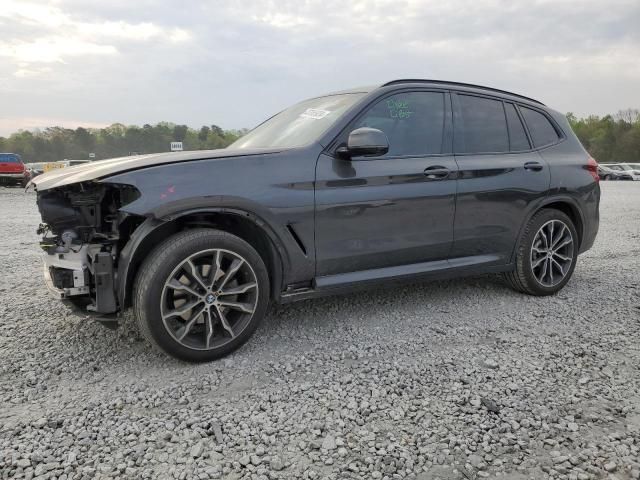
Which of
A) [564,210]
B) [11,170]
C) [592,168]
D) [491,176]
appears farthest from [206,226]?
[11,170]

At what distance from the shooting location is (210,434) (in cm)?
227

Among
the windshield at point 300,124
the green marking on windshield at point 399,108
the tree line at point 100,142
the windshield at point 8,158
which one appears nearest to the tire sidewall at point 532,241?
the green marking on windshield at point 399,108

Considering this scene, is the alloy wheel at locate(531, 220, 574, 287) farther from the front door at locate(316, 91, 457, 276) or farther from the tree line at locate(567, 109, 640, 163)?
the tree line at locate(567, 109, 640, 163)

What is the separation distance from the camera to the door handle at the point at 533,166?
420 cm

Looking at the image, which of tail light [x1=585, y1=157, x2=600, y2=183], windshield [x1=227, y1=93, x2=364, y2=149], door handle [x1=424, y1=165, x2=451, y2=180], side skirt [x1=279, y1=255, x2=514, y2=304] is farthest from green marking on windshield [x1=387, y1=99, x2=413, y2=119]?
tail light [x1=585, y1=157, x2=600, y2=183]

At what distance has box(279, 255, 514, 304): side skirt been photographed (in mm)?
3283

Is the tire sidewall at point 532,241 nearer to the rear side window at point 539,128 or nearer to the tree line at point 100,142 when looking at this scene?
the rear side window at point 539,128

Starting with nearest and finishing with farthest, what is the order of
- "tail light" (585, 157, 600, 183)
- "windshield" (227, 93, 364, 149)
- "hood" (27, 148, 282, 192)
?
"hood" (27, 148, 282, 192), "windshield" (227, 93, 364, 149), "tail light" (585, 157, 600, 183)

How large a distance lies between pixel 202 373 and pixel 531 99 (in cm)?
382

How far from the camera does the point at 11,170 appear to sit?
65.5ft

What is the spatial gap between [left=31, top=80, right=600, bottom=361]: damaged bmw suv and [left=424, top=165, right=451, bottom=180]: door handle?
1 cm

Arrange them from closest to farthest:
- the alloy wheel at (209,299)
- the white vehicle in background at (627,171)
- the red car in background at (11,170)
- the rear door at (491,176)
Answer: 1. the alloy wheel at (209,299)
2. the rear door at (491,176)
3. the red car in background at (11,170)
4. the white vehicle in background at (627,171)

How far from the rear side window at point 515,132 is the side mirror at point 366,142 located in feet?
5.53

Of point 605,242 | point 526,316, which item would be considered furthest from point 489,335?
point 605,242
